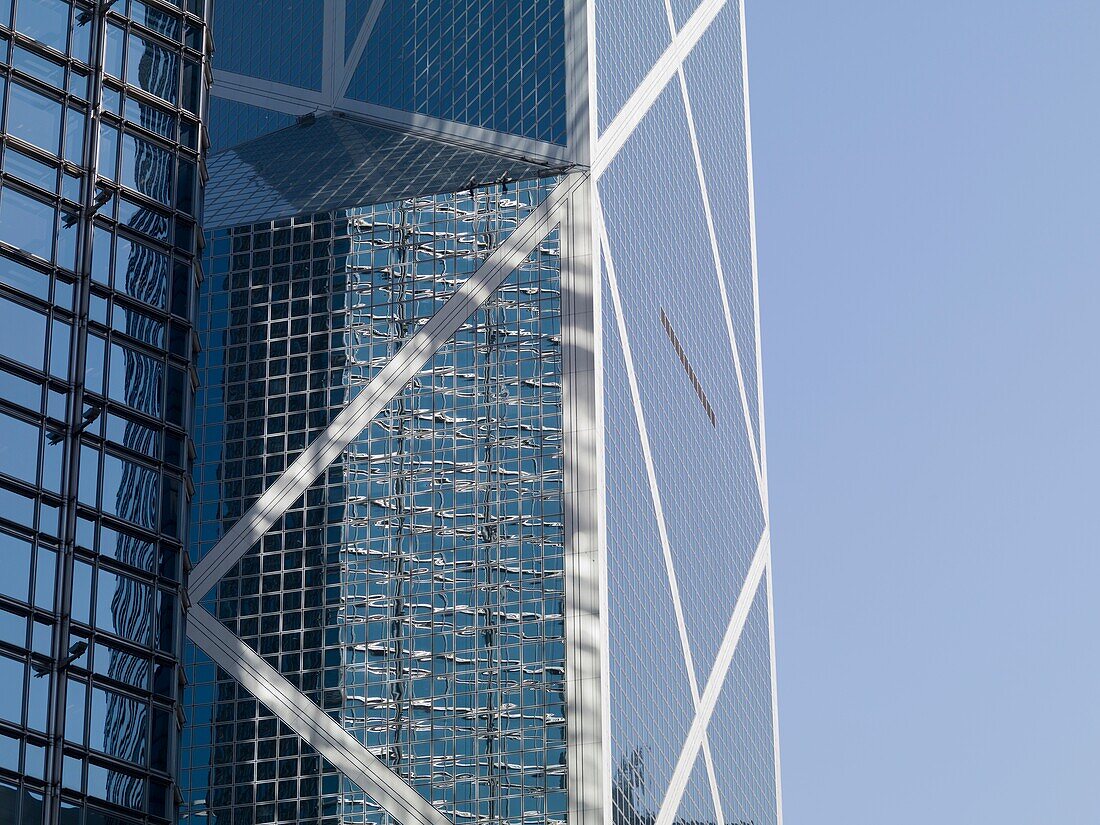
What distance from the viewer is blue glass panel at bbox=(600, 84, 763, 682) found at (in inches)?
2891

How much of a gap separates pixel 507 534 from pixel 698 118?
102ft

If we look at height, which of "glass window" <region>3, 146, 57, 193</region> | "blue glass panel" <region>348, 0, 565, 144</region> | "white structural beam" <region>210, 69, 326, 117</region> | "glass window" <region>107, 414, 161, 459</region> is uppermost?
"white structural beam" <region>210, 69, 326, 117</region>

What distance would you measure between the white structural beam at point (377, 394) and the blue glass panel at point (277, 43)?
54.6 feet

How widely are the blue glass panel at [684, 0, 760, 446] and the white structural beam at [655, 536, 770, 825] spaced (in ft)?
25.4

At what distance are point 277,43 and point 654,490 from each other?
24448 mm

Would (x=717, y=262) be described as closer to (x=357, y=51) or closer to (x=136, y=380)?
(x=357, y=51)

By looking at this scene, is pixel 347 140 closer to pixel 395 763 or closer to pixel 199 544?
pixel 199 544

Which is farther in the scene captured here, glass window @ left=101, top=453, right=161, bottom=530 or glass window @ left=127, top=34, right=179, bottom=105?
glass window @ left=127, top=34, right=179, bottom=105

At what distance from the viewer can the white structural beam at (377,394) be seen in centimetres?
6725

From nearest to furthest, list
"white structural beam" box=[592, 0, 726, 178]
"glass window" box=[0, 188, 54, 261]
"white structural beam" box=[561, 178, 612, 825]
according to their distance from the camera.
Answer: "glass window" box=[0, 188, 54, 261] < "white structural beam" box=[561, 178, 612, 825] < "white structural beam" box=[592, 0, 726, 178]

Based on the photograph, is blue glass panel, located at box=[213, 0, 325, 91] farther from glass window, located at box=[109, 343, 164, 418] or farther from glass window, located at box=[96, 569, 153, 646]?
glass window, located at box=[96, 569, 153, 646]

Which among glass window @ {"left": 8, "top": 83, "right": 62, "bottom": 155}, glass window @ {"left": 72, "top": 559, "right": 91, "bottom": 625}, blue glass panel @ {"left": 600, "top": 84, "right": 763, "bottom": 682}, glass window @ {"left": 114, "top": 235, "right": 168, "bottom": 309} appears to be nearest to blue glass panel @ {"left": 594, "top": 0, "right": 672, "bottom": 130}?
blue glass panel @ {"left": 600, "top": 84, "right": 763, "bottom": 682}

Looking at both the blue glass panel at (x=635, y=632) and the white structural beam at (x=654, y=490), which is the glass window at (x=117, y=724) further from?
the white structural beam at (x=654, y=490)

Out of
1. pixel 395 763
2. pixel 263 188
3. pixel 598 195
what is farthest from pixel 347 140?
pixel 395 763
